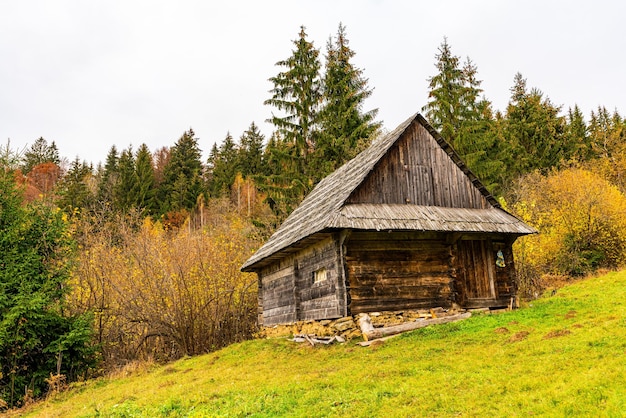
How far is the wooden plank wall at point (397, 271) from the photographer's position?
13727mm

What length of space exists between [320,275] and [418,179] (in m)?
4.28

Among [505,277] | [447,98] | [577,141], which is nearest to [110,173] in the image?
[447,98]

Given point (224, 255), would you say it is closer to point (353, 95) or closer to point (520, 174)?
point (353, 95)

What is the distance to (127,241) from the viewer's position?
20.5 metres

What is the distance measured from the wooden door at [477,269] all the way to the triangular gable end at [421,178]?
4.30 ft

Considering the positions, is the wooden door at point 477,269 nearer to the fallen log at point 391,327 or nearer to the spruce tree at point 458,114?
the fallen log at point 391,327

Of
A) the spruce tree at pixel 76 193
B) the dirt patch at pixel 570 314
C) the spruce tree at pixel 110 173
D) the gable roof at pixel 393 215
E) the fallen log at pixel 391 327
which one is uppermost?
the spruce tree at pixel 110 173

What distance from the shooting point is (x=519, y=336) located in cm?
1067

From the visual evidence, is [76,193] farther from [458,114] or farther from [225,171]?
[458,114]

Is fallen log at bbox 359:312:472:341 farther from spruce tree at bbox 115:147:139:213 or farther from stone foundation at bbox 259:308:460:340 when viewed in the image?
spruce tree at bbox 115:147:139:213

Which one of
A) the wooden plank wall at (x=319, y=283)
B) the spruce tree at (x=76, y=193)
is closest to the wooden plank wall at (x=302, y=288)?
the wooden plank wall at (x=319, y=283)

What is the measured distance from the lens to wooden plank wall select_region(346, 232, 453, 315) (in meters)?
13.7

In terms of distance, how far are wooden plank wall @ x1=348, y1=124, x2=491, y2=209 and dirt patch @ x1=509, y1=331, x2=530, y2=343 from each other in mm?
5465

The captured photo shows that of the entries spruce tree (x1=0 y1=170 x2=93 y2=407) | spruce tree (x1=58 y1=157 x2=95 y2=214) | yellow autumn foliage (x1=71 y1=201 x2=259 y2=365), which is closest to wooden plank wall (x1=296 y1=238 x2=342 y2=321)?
yellow autumn foliage (x1=71 y1=201 x2=259 y2=365)
